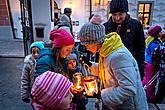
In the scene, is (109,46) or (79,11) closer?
(109,46)

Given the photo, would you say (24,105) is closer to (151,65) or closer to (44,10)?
(151,65)

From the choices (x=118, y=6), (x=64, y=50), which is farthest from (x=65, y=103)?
(x=118, y=6)

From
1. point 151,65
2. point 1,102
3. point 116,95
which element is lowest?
point 1,102

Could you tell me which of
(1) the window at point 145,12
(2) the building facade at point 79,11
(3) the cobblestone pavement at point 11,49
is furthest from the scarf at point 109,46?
(1) the window at point 145,12

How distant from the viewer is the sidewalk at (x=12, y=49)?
10.3 meters

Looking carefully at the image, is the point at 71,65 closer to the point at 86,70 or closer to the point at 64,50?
the point at 86,70

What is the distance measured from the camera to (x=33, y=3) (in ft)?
38.1

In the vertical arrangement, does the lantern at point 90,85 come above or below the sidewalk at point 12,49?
above

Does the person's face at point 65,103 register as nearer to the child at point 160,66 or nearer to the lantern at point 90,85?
the lantern at point 90,85

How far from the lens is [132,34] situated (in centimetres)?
349

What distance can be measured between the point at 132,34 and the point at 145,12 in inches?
450

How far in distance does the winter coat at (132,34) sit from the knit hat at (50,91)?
1830 mm

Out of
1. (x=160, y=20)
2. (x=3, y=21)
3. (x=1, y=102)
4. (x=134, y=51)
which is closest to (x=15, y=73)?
(x=1, y=102)

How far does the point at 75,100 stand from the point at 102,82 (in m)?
0.42
